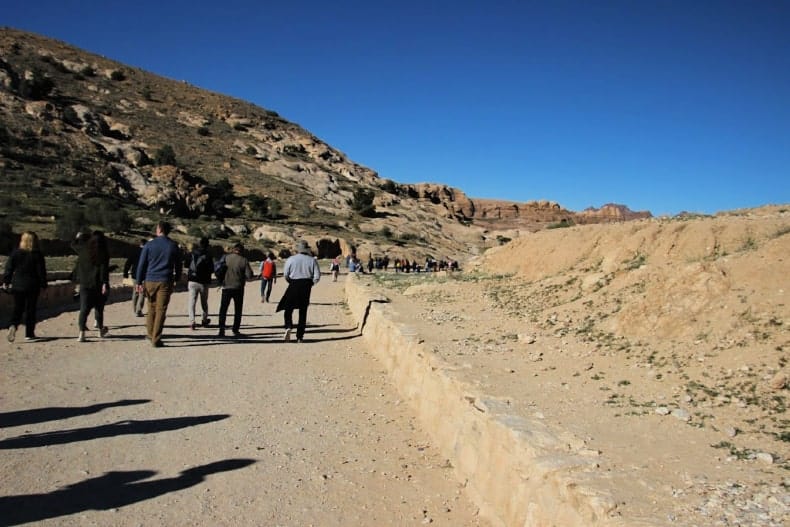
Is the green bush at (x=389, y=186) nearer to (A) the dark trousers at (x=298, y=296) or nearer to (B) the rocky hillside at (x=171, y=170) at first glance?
(B) the rocky hillside at (x=171, y=170)

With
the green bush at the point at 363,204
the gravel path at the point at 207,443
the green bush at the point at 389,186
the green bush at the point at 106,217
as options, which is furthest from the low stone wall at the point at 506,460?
the green bush at the point at 389,186

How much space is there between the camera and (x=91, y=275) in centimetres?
946

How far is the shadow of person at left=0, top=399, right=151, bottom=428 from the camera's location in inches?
216

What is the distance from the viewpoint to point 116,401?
637cm

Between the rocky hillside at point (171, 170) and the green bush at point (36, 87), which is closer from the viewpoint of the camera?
the rocky hillside at point (171, 170)

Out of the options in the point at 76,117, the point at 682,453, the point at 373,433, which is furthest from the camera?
the point at 76,117

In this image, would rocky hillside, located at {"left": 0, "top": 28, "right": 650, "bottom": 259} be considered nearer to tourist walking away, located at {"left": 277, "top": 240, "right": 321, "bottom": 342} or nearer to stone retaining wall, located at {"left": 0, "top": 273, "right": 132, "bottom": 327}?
stone retaining wall, located at {"left": 0, "top": 273, "right": 132, "bottom": 327}

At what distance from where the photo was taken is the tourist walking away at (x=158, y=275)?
9.19 meters

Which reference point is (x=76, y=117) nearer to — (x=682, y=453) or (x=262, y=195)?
(x=262, y=195)

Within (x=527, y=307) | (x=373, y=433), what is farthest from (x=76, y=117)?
(x=373, y=433)

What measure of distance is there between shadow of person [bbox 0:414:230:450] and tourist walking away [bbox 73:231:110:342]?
441 centimetres

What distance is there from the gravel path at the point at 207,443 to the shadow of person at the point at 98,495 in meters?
0.01

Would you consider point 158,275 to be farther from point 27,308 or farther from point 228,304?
point 27,308

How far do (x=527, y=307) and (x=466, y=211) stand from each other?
118315 mm
